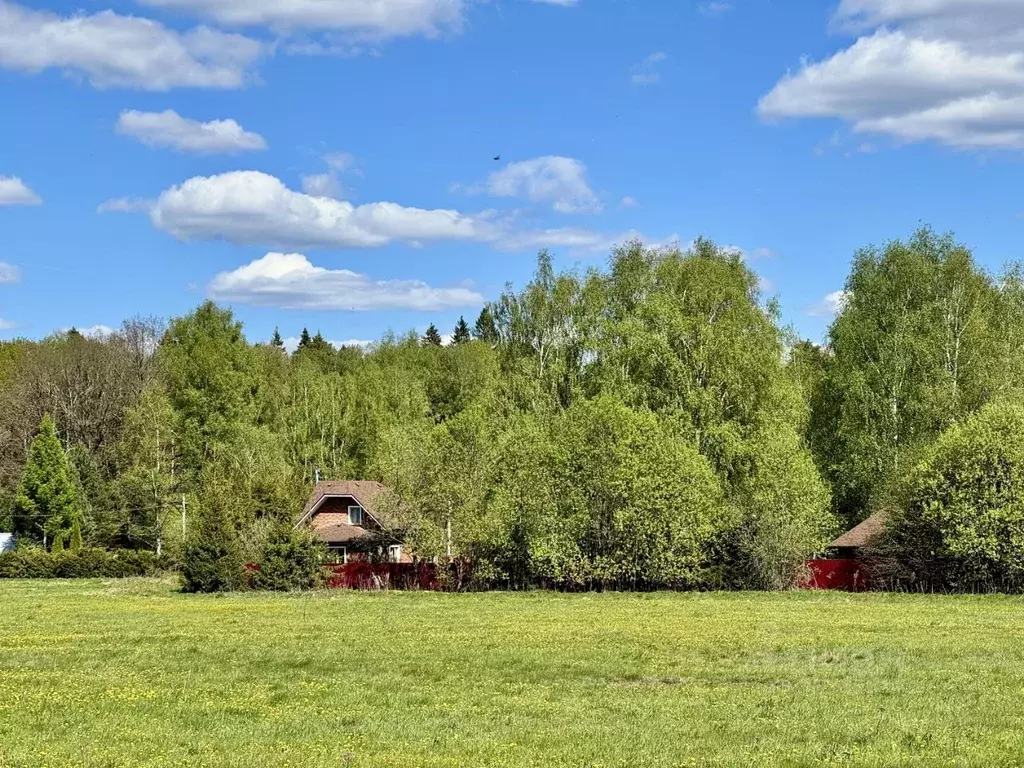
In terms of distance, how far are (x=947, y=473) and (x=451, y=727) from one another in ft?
135

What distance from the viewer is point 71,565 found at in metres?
71.9

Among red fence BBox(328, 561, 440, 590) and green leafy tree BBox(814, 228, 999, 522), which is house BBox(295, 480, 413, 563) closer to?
red fence BBox(328, 561, 440, 590)

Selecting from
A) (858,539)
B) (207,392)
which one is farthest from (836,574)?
(207,392)

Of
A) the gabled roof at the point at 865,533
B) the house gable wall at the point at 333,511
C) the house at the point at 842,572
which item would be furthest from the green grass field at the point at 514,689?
the house gable wall at the point at 333,511

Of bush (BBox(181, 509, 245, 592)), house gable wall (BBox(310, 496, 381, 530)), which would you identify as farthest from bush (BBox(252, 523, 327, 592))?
house gable wall (BBox(310, 496, 381, 530))

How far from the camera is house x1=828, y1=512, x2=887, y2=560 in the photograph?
193 ft

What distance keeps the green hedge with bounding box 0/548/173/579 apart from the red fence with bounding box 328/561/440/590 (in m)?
18.9

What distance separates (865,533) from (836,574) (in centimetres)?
566

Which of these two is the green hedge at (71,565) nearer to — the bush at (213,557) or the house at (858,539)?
the bush at (213,557)

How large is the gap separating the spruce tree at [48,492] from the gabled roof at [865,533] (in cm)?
5128

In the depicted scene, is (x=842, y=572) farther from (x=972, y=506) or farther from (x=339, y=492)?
(x=339, y=492)

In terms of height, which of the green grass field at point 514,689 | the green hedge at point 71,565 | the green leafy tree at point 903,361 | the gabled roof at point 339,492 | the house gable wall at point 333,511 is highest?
the green leafy tree at point 903,361

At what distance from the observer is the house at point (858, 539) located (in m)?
58.8

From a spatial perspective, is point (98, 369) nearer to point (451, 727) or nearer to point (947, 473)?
point (947, 473)
